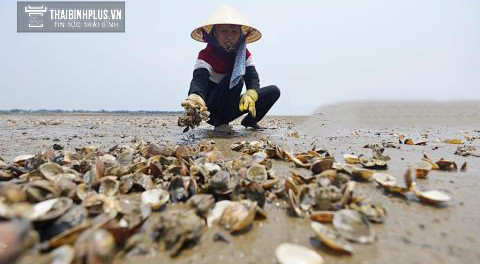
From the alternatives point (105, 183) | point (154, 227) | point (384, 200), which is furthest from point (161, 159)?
point (384, 200)

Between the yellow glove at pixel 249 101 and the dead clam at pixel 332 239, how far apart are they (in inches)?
171

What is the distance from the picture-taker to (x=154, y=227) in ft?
4.66

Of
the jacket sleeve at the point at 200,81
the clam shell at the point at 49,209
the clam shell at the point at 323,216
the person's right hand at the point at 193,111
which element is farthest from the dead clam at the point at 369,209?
the jacket sleeve at the point at 200,81

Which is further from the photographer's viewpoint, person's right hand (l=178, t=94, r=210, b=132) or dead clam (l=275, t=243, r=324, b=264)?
person's right hand (l=178, t=94, r=210, b=132)

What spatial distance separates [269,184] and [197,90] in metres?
3.89

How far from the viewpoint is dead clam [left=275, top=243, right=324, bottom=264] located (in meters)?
1.23

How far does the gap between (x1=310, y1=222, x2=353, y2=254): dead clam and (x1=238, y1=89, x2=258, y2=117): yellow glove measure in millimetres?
4338

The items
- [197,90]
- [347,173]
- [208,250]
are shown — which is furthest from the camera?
[197,90]

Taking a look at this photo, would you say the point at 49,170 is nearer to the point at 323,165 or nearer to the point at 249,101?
the point at 323,165

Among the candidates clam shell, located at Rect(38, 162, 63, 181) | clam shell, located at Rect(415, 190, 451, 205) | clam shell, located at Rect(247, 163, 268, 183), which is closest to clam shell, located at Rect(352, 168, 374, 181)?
clam shell, located at Rect(415, 190, 451, 205)

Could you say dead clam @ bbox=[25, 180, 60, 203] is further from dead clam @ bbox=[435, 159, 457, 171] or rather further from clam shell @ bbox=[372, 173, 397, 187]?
dead clam @ bbox=[435, 159, 457, 171]

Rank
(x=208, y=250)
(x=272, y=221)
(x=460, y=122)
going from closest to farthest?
(x=208, y=250)
(x=272, y=221)
(x=460, y=122)

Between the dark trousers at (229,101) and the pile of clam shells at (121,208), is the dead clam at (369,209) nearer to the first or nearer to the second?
the pile of clam shells at (121,208)

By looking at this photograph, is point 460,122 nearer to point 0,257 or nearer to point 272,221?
point 272,221
